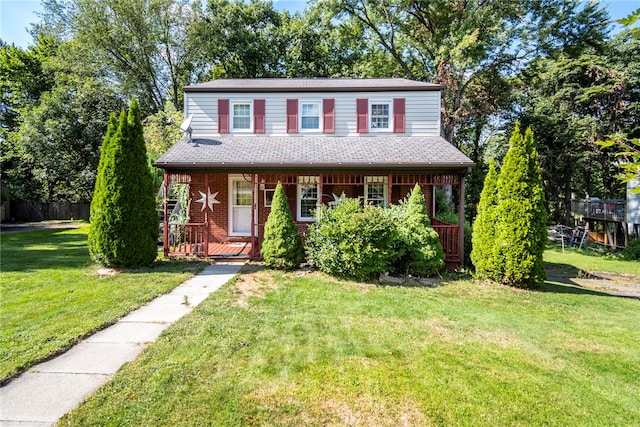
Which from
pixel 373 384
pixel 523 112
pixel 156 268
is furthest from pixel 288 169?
pixel 523 112

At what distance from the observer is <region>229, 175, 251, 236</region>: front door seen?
11367 millimetres

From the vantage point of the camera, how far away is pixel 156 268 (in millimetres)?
8055

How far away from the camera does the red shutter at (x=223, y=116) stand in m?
11.7

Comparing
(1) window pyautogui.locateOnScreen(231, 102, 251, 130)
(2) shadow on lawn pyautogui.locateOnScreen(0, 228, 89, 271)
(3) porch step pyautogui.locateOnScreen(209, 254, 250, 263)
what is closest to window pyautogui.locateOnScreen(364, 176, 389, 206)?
(3) porch step pyautogui.locateOnScreen(209, 254, 250, 263)

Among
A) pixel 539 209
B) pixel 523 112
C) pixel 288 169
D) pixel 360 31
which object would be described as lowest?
pixel 539 209

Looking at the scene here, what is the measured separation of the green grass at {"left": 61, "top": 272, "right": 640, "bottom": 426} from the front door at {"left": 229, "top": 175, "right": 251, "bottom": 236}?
5512mm

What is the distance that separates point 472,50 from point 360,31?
6.92 meters

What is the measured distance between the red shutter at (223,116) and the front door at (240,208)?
6.75 ft

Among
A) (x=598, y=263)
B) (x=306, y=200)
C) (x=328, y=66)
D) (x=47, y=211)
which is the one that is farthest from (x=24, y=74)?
(x=598, y=263)

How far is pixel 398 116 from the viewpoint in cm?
1148

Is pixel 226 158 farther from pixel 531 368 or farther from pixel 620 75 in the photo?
pixel 620 75

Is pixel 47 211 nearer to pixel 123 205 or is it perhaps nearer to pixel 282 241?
pixel 123 205

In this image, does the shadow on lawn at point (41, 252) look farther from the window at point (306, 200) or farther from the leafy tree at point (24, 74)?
the leafy tree at point (24, 74)

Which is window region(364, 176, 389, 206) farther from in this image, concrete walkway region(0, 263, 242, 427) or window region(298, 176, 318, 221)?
concrete walkway region(0, 263, 242, 427)
